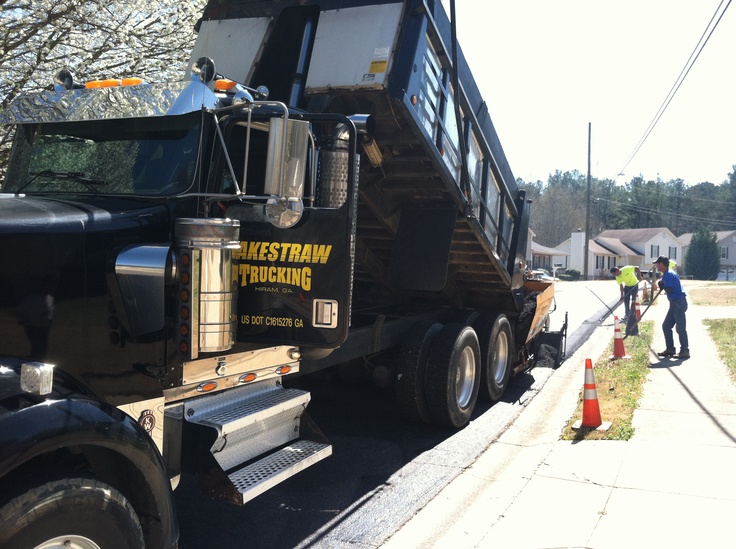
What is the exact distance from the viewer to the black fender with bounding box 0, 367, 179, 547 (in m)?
2.69

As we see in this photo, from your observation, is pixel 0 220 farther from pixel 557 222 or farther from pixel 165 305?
pixel 557 222

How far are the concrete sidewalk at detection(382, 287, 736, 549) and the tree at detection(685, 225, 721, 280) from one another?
64845 millimetres

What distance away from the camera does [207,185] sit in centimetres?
406

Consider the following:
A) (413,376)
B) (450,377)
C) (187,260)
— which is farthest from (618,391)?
(187,260)

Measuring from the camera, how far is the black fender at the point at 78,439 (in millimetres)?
2688

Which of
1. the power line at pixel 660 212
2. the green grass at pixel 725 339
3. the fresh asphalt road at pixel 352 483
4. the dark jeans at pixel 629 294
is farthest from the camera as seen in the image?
the power line at pixel 660 212

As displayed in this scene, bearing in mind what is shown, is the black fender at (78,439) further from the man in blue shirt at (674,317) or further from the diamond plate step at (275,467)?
the man in blue shirt at (674,317)

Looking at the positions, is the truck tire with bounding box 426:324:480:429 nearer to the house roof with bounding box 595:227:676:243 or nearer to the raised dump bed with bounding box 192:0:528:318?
the raised dump bed with bounding box 192:0:528:318

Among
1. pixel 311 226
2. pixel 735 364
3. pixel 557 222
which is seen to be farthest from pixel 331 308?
pixel 557 222

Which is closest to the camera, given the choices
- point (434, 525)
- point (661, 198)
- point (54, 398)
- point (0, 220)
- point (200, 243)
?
point (54, 398)

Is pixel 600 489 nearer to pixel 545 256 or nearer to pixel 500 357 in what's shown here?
pixel 500 357

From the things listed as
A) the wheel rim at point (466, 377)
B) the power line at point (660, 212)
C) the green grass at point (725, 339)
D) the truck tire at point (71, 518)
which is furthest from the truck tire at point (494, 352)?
the power line at point (660, 212)

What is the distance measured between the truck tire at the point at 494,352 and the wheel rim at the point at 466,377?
1.45 ft

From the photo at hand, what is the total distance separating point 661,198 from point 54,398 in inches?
4414
